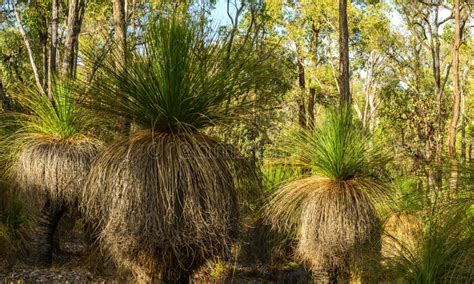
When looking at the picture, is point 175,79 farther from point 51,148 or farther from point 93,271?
point 93,271

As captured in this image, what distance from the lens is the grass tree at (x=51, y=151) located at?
7.31 meters

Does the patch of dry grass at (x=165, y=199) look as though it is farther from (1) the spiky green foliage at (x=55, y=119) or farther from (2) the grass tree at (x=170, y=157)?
(1) the spiky green foliage at (x=55, y=119)

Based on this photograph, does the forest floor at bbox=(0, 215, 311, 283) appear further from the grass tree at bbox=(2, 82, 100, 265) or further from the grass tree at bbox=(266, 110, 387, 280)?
the grass tree at bbox=(266, 110, 387, 280)

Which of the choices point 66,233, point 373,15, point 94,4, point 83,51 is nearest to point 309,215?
point 83,51

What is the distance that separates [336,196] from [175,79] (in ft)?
10.5

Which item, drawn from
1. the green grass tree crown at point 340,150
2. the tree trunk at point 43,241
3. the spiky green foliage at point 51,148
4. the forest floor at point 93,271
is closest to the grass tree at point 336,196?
the green grass tree crown at point 340,150

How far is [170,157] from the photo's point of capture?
4418 mm

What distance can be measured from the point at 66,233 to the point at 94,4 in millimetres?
8011

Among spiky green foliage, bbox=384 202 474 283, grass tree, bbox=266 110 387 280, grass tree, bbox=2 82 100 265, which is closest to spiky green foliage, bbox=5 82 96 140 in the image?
grass tree, bbox=2 82 100 265

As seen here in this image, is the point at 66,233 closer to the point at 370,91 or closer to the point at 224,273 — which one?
the point at 224,273

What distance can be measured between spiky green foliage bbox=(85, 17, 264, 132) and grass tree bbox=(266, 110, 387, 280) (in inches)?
106

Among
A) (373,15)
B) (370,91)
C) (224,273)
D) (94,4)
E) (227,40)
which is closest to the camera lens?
(227,40)

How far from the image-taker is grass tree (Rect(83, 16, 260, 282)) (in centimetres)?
439

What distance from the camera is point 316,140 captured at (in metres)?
7.28
